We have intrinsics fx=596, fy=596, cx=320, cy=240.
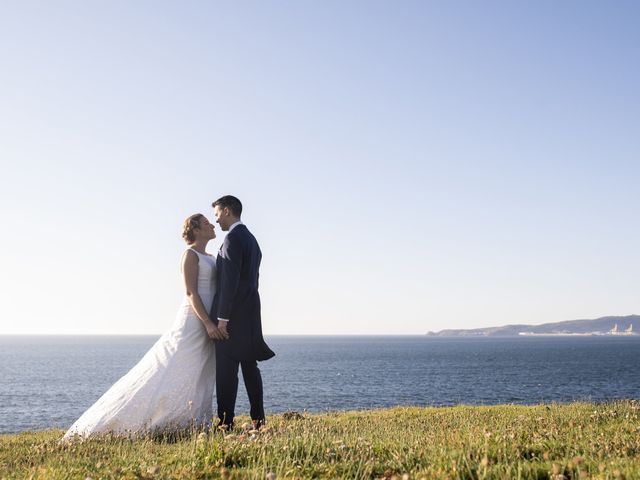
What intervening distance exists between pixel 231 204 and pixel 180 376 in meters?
2.80

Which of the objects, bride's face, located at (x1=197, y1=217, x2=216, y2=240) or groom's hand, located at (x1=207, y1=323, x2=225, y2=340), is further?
bride's face, located at (x1=197, y1=217, x2=216, y2=240)

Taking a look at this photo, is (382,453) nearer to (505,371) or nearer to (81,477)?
(81,477)

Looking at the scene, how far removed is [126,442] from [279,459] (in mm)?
3285

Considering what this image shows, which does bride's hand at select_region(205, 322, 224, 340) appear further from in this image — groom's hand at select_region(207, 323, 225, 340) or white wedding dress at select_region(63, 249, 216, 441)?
white wedding dress at select_region(63, 249, 216, 441)

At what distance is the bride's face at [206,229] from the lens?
9.88m

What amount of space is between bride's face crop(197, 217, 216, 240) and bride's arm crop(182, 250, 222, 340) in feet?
1.49

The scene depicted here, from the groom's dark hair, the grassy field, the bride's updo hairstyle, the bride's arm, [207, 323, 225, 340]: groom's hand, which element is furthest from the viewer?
the bride's updo hairstyle

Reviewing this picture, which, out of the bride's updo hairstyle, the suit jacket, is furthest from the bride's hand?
the bride's updo hairstyle

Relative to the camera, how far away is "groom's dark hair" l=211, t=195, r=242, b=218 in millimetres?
9555

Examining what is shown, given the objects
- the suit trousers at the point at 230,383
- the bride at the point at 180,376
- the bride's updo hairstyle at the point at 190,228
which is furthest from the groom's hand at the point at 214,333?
the bride's updo hairstyle at the point at 190,228

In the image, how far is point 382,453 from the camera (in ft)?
19.4

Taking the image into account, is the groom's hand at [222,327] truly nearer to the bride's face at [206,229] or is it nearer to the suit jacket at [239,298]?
the suit jacket at [239,298]

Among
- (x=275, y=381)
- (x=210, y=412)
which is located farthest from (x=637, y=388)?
(x=210, y=412)

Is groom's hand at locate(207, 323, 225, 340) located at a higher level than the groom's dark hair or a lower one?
lower
